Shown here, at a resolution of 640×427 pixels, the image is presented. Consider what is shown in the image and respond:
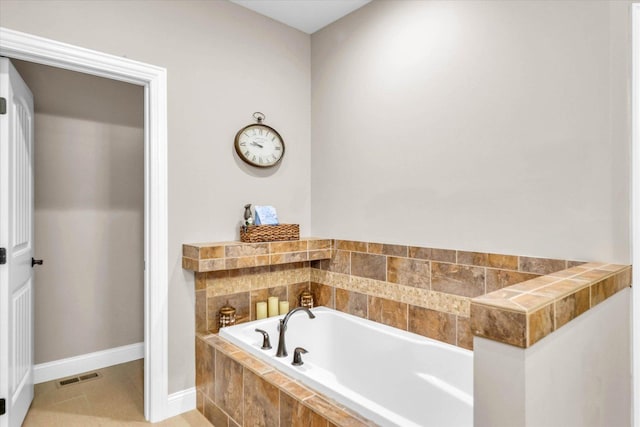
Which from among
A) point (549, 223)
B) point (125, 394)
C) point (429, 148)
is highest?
point (429, 148)

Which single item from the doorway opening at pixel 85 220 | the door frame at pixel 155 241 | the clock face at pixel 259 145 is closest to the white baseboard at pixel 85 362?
the doorway opening at pixel 85 220

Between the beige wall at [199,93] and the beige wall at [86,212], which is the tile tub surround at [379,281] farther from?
the beige wall at [86,212]

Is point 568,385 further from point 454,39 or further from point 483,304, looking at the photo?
point 454,39

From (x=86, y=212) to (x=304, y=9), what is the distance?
234 centimetres

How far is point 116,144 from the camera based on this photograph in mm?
3232

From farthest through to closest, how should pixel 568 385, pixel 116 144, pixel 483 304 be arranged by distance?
pixel 116 144 < pixel 568 385 < pixel 483 304

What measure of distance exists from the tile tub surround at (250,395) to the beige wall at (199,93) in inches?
8.1

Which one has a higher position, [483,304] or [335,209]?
[335,209]

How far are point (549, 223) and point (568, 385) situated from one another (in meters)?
0.89

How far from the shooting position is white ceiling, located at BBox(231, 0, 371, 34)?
2717mm

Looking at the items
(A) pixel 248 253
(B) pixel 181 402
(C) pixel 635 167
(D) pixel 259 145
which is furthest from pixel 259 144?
(C) pixel 635 167

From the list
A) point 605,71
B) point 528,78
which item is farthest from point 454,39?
point 605,71

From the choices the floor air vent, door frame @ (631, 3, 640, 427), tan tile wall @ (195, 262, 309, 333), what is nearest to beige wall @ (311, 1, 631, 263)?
door frame @ (631, 3, 640, 427)

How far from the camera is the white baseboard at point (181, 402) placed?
93.7 inches
